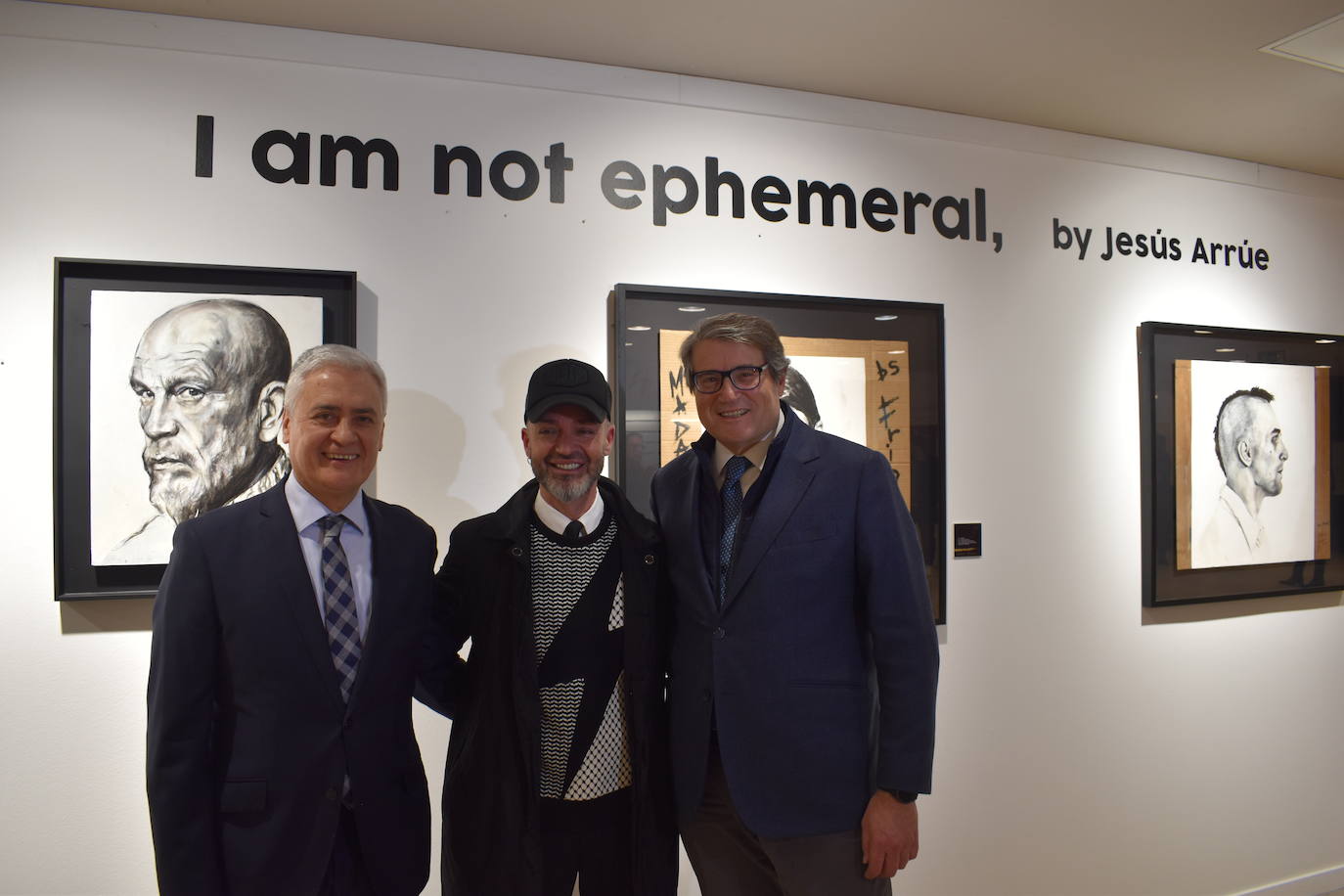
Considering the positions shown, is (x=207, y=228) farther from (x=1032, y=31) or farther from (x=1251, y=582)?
(x=1251, y=582)

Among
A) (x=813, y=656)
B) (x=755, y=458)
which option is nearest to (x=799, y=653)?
(x=813, y=656)

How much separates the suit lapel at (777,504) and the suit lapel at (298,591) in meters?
0.84

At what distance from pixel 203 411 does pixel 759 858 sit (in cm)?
190

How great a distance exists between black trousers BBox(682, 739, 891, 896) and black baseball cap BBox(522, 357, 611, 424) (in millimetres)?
837

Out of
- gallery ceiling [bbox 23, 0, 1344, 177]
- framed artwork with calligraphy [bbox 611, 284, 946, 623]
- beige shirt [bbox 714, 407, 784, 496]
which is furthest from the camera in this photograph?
framed artwork with calligraphy [bbox 611, 284, 946, 623]

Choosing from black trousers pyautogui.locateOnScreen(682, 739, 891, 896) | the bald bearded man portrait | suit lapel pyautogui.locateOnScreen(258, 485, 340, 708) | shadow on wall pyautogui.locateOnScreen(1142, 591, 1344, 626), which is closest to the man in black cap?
black trousers pyautogui.locateOnScreen(682, 739, 891, 896)

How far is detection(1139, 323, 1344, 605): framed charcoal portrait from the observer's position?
10.2ft

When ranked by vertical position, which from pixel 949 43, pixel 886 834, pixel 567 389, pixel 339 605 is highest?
pixel 949 43

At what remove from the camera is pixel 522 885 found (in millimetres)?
1607

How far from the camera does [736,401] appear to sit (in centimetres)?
178

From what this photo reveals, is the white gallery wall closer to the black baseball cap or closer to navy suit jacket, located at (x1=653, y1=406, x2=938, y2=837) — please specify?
the black baseball cap

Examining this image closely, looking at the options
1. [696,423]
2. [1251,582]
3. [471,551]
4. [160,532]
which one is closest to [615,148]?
[696,423]

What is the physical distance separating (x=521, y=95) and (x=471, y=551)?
Result: 1513 mm

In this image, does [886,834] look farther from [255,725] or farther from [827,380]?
[827,380]
